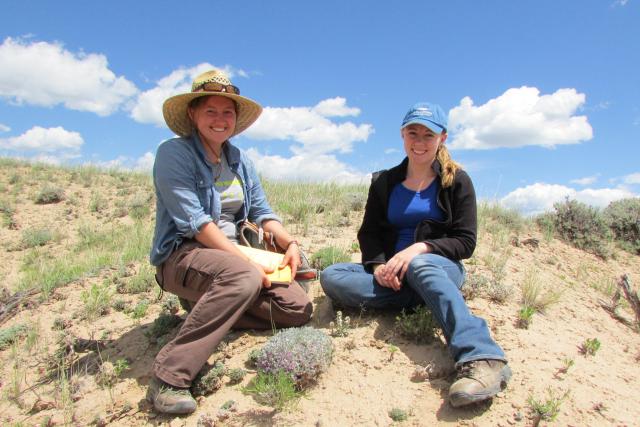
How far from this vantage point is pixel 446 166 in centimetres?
362

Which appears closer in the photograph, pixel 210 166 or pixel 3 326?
pixel 210 166

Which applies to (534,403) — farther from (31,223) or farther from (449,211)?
(31,223)

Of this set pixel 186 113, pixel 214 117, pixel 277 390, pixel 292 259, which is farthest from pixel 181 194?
pixel 277 390

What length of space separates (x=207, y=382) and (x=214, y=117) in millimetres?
2006

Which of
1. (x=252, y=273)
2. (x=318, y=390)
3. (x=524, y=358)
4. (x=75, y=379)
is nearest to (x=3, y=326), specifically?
(x=75, y=379)

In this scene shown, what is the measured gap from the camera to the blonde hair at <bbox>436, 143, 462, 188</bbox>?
11.7ft

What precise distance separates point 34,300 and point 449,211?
5.01 metres

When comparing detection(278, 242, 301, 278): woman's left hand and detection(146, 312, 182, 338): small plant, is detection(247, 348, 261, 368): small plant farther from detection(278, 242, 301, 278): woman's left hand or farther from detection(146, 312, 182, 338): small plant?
detection(146, 312, 182, 338): small plant

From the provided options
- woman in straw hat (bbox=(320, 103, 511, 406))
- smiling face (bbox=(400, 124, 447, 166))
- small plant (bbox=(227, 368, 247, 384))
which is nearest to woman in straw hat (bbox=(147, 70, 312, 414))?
small plant (bbox=(227, 368, 247, 384))

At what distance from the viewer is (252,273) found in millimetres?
3238

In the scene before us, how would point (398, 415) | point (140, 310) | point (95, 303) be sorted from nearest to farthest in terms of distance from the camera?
point (398, 415) < point (140, 310) < point (95, 303)

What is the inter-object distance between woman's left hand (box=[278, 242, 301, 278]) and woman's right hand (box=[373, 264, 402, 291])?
679 millimetres

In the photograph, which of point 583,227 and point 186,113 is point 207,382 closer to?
point 186,113

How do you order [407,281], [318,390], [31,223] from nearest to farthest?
[318,390], [407,281], [31,223]
